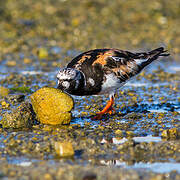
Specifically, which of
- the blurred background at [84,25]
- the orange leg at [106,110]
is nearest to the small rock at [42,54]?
the blurred background at [84,25]

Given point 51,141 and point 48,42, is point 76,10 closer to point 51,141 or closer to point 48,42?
point 48,42

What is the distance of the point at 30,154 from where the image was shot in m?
5.59

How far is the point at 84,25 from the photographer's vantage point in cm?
1611

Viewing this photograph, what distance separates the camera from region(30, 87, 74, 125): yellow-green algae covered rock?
672 cm

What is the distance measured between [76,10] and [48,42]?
10.8 feet

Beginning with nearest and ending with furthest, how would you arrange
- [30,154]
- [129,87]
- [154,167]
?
[154,167]
[30,154]
[129,87]

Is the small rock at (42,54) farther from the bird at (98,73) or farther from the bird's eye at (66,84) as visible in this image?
the bird's eye at (66,84)

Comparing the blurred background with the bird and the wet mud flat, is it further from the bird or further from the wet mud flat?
the bird

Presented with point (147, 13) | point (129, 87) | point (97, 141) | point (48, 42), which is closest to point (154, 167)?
point (97, 141)

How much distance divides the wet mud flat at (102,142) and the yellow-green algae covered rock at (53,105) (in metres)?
0.18

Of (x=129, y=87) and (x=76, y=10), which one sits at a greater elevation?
(x=76, y=10)

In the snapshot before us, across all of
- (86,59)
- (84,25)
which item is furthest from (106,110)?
(84,25)

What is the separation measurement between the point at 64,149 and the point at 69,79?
5.40ft

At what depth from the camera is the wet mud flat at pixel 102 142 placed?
4.91 m
